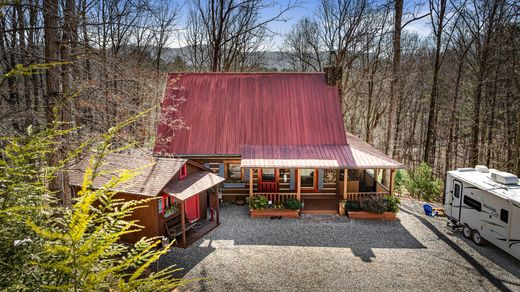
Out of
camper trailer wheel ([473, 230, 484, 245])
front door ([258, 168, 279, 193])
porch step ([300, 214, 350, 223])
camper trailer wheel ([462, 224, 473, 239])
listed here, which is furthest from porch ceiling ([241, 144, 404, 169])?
camper trailer wheel ([473, 230, 484, 245])

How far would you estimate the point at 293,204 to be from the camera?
14336 mm

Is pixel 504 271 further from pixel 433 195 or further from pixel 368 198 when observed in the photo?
pixel 433 195

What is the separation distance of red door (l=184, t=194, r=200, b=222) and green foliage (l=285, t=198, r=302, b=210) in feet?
13.2

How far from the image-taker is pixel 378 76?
93.5 ft

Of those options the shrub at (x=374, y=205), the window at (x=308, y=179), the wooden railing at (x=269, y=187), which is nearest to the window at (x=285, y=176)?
the wooden railing at (x=269, y=187)

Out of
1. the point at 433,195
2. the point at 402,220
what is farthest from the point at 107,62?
the point at 433,195

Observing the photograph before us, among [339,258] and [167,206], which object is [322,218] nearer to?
[339,258]

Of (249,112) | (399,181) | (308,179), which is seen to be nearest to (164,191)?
(249,112)

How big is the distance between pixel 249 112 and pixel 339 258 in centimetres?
920

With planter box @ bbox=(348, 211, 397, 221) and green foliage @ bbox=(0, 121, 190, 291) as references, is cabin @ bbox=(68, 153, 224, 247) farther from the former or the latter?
green foliage @ bbox=(0, 121, 190, 291)

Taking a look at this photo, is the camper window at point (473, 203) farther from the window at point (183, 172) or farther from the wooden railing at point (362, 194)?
the window at point (183, 172)

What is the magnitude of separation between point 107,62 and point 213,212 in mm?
8182

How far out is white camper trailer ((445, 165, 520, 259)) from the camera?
1048cm

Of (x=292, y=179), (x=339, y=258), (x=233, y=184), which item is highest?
(x=292, y=179)
